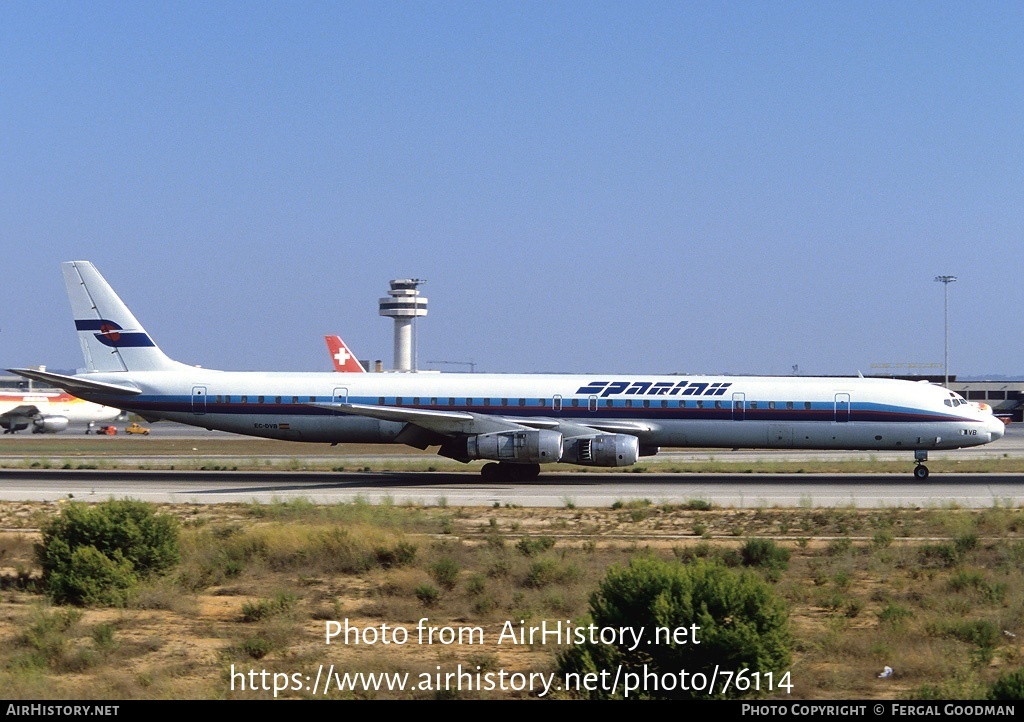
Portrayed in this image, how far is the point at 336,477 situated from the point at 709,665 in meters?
25.5

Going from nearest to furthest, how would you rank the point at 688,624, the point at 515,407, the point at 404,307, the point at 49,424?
the point at 688,624 → the point at 515,407 → the point at 49,424 → the point at 404,307

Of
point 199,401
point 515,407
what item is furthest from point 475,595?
point 199,401

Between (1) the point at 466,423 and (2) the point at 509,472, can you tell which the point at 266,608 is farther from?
(2) the point at 509,472

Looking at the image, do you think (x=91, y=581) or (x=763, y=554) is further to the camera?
(x=763, y=554)

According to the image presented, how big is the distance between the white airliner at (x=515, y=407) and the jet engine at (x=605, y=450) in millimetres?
42

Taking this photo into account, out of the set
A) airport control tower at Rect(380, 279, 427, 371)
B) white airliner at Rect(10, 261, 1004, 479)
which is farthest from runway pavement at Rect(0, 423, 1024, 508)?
airport control tower at Rect(380, 279, 427, 371)

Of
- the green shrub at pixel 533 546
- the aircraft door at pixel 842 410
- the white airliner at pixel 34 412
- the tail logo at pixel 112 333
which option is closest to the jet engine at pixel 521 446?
the aircraft door at pixel 842 410

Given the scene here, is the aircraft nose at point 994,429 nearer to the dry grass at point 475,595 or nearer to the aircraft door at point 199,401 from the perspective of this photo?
the dry grass at point 475,595

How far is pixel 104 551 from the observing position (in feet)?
49.3

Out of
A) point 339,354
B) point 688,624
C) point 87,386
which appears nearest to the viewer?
point 688,624

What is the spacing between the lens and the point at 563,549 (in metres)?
17.3

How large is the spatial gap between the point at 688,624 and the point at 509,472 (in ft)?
77.5

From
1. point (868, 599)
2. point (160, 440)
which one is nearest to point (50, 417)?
point (160, 440)

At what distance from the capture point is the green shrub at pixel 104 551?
14.0 metres
